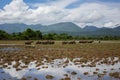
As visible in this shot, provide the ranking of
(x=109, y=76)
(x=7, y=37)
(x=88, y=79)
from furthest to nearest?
(x=7, y=37), (x=109, y=76), (x=88, y=79)

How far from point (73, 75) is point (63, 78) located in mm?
1577

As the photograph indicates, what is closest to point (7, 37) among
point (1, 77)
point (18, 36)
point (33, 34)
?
point (18, 36)

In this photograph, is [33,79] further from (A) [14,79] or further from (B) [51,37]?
(B) [51,37]

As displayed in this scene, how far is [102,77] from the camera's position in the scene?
1741 cm

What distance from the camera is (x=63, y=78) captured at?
16938 mm

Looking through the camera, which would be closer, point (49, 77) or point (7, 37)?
point (49, 77)

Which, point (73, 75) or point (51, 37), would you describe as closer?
point (73, 75)

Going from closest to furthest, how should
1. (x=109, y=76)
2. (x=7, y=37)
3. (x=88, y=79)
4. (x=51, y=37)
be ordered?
1. (x=88, y=79)
2. (x=109, y=76)
3. (x=7, y=37)
4. (x=51, y=37)

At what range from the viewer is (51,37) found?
119 m

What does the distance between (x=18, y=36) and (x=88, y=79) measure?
3856 inches

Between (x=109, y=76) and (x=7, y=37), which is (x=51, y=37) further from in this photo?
(x=109, y=76)

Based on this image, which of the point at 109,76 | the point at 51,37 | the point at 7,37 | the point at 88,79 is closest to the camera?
the point at 88,79

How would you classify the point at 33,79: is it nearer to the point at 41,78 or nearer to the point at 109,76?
the point at 41,78

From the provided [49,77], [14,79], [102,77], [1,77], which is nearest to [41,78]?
[49,77]
